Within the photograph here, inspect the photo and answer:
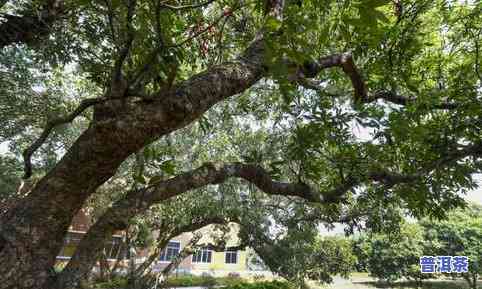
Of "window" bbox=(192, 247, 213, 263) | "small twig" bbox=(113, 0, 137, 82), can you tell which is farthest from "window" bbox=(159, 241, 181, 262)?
"small twig" bbox=(113, 0, 137, 82)

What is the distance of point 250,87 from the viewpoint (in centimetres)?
306

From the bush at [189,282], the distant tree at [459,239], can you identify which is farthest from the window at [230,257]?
the distant tree at [459,239]

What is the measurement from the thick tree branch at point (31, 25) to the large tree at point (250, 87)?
0.07 ft

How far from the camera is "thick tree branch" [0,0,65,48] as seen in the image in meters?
3.78

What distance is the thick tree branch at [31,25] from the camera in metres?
3.78

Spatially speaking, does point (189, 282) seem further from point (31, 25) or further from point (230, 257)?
point (31, 25)

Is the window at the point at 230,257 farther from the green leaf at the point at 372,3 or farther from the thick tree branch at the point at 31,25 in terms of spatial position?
the green leaf at the point at 372,3

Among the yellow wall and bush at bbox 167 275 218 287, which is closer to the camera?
bush at bbox 167 275 218 287

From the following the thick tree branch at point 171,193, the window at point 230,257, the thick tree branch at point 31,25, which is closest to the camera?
the thick tree branch at point 171,193

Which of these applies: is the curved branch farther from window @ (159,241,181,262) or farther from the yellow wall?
the yellow wall

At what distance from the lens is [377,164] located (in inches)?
143

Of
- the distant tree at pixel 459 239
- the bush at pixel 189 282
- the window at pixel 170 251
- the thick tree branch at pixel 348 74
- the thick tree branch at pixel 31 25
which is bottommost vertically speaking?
the bush at pixel 189 282

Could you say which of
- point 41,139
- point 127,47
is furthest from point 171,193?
point 127,47

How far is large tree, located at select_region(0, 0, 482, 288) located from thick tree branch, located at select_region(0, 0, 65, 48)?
0.02 meters
